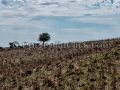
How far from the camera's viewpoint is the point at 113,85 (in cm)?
1078

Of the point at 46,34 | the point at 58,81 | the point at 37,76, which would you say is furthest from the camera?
the point at 46,34

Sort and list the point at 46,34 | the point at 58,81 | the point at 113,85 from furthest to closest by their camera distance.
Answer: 1. the point at 46,34
2. the point at 58,81
3. the point at 113,85

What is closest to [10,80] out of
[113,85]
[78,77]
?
[78,77]

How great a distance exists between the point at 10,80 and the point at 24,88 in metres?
2.48

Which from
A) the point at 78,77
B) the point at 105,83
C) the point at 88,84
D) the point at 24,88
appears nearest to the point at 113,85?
the point at 105,83

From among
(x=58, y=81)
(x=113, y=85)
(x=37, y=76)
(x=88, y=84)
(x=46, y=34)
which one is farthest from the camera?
(x=46, y=34)

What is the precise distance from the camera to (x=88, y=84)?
11.7 meters

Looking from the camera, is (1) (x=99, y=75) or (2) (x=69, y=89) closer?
(2) (x=69, y=89)

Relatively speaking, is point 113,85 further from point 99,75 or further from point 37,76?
point 37,76

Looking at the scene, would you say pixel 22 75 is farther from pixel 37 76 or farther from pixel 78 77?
pixel 78 77

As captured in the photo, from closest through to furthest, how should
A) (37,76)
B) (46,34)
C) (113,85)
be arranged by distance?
(113,85) → (37,76) → (46,34)

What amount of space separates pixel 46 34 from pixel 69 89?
4567 cm

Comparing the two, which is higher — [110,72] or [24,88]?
[110,72]

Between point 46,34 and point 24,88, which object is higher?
point 46,34
